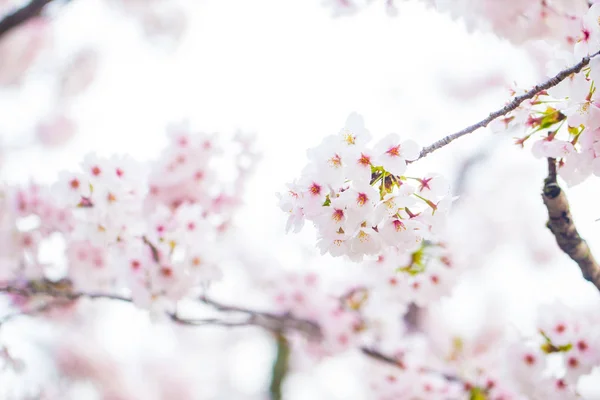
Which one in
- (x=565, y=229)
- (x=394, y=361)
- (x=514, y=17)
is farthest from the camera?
(x=394, y=361)

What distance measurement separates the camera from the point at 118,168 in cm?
184

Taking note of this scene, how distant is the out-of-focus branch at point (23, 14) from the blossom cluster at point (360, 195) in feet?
5.51

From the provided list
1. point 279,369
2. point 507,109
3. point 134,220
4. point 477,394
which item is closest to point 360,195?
point 507,109

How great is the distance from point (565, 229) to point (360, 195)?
0.60 metres

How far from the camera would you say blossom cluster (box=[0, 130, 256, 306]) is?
1778 millimetres

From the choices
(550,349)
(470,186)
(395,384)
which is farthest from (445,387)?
(470,186)

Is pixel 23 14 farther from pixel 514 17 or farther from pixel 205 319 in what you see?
pixel 514 17

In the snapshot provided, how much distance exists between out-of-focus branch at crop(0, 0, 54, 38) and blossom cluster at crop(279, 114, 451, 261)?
Result: 1.68m

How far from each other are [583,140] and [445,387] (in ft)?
5.96

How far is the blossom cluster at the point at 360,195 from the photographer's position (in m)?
0.93

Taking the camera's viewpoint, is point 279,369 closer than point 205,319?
No

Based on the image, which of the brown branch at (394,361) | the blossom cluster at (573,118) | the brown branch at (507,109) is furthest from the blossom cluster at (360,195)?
the brown branch at (394,361)

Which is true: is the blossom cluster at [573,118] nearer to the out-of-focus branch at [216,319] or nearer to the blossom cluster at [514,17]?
the blossom cluster at [514,17]

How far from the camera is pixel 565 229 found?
1194mm
